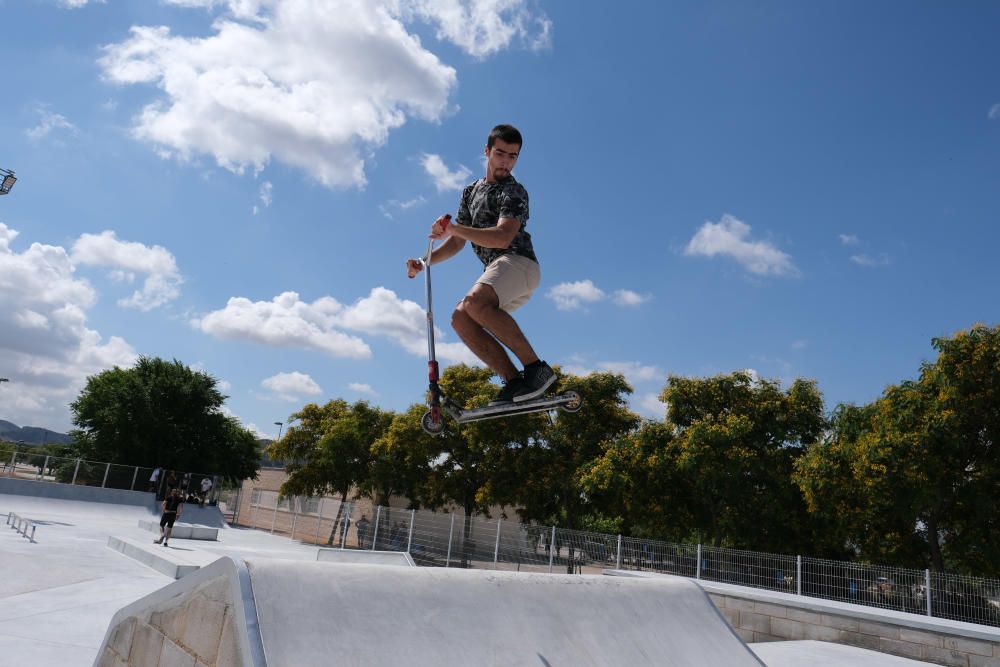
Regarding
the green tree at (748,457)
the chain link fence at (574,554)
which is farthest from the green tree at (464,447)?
the green tree at (748,457)

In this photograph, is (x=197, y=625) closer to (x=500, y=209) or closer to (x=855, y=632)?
(x=500, y=209)

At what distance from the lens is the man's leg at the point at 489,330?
188 inches

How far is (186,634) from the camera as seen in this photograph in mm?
3225

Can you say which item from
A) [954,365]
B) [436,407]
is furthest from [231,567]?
[954,365]

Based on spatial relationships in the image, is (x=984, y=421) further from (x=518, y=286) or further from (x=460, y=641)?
(x=460, y=641)

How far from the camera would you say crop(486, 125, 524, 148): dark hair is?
5.08m

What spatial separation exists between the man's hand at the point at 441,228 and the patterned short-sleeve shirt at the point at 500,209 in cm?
29

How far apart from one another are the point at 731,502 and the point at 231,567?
22.0 meters

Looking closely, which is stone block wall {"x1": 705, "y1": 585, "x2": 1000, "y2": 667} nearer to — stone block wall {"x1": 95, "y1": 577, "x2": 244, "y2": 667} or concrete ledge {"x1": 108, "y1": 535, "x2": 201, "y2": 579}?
stone block wall {"x1": 95, "y1": 577, "x2": 244, "y2": 667}

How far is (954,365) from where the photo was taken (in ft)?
57.4

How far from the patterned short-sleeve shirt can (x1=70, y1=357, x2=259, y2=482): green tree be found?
4395 cm

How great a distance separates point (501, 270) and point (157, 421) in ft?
146

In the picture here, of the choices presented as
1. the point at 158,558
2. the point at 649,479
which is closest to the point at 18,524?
the point at 158,558

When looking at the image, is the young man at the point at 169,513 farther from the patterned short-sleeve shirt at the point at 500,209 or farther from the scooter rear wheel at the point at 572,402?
the patterned short-sleeve shirt at the point at 500,209
